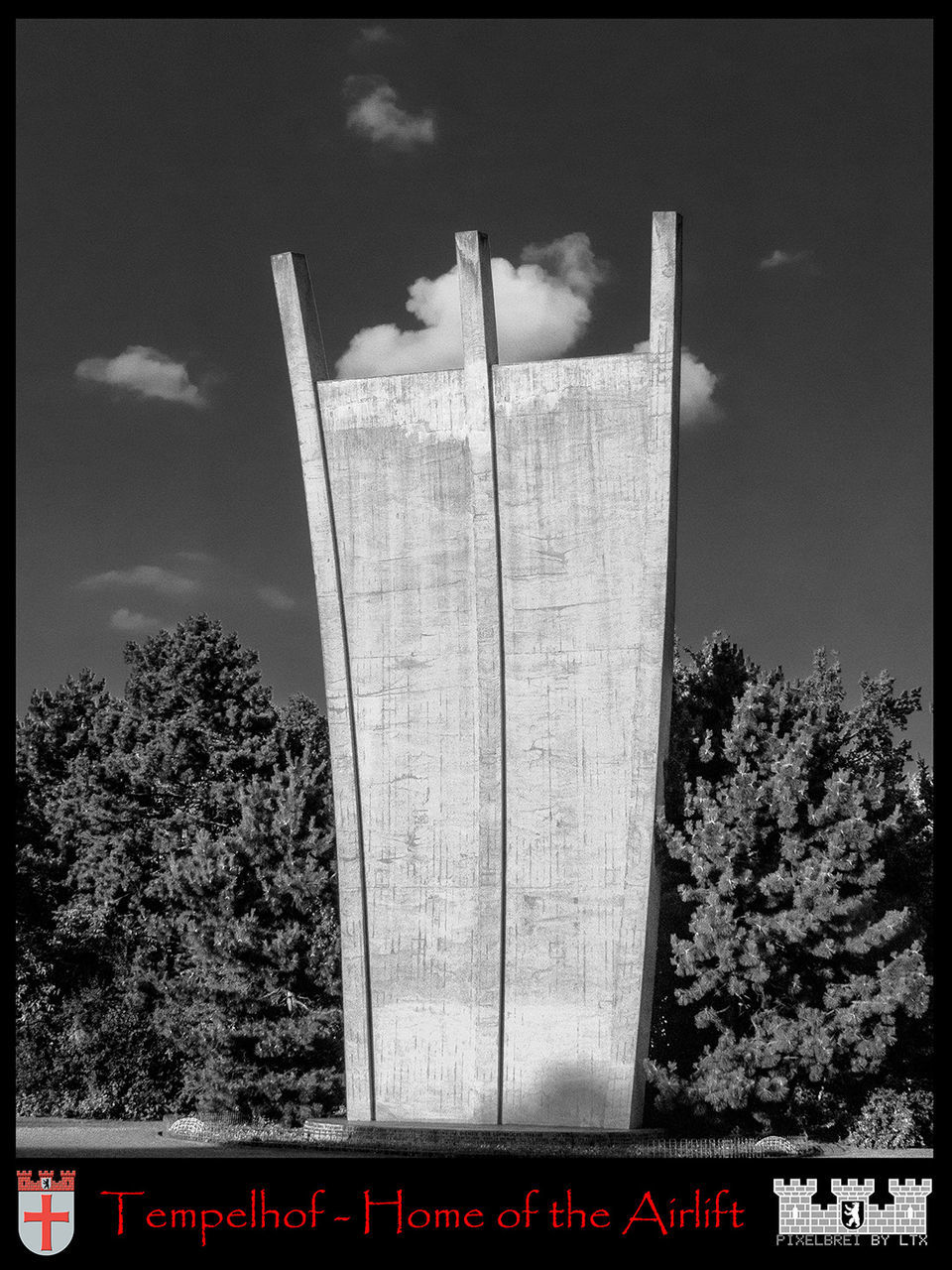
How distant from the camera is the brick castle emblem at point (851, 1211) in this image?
451 inches

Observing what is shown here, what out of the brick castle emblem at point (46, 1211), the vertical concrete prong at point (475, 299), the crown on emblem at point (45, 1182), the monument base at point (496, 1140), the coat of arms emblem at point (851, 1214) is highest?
the vertical concrete prong at point (475, 299)

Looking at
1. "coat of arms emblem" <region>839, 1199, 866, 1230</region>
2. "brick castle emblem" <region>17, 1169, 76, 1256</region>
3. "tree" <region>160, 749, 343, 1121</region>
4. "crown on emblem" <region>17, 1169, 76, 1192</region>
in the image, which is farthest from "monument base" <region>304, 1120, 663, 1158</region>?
"brick castle emblem" <region>17, 1169, 76, 1256</region>

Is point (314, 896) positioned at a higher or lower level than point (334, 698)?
lower

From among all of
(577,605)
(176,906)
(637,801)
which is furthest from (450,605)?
(176,906)

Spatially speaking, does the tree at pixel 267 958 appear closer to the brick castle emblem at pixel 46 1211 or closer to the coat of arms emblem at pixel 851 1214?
the brick castle emblem at pixel 46 1211

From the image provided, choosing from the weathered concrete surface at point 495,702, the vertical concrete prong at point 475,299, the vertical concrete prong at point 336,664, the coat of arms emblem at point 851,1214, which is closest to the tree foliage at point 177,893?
the vertical concrete prong at point 336,664

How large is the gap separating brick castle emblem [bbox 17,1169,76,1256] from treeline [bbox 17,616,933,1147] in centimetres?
963

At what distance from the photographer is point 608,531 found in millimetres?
18516

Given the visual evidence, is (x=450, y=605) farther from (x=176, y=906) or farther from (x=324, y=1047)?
(x=176, y=906)

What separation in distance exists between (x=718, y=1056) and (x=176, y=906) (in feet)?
36.2

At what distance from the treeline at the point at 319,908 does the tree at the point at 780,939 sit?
0.14 feet

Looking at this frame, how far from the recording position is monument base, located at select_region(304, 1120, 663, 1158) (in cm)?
1705

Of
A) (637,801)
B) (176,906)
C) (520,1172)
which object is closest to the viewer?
(520,1172)

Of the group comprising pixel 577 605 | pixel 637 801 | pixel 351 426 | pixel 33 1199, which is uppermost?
pixel 351 426
